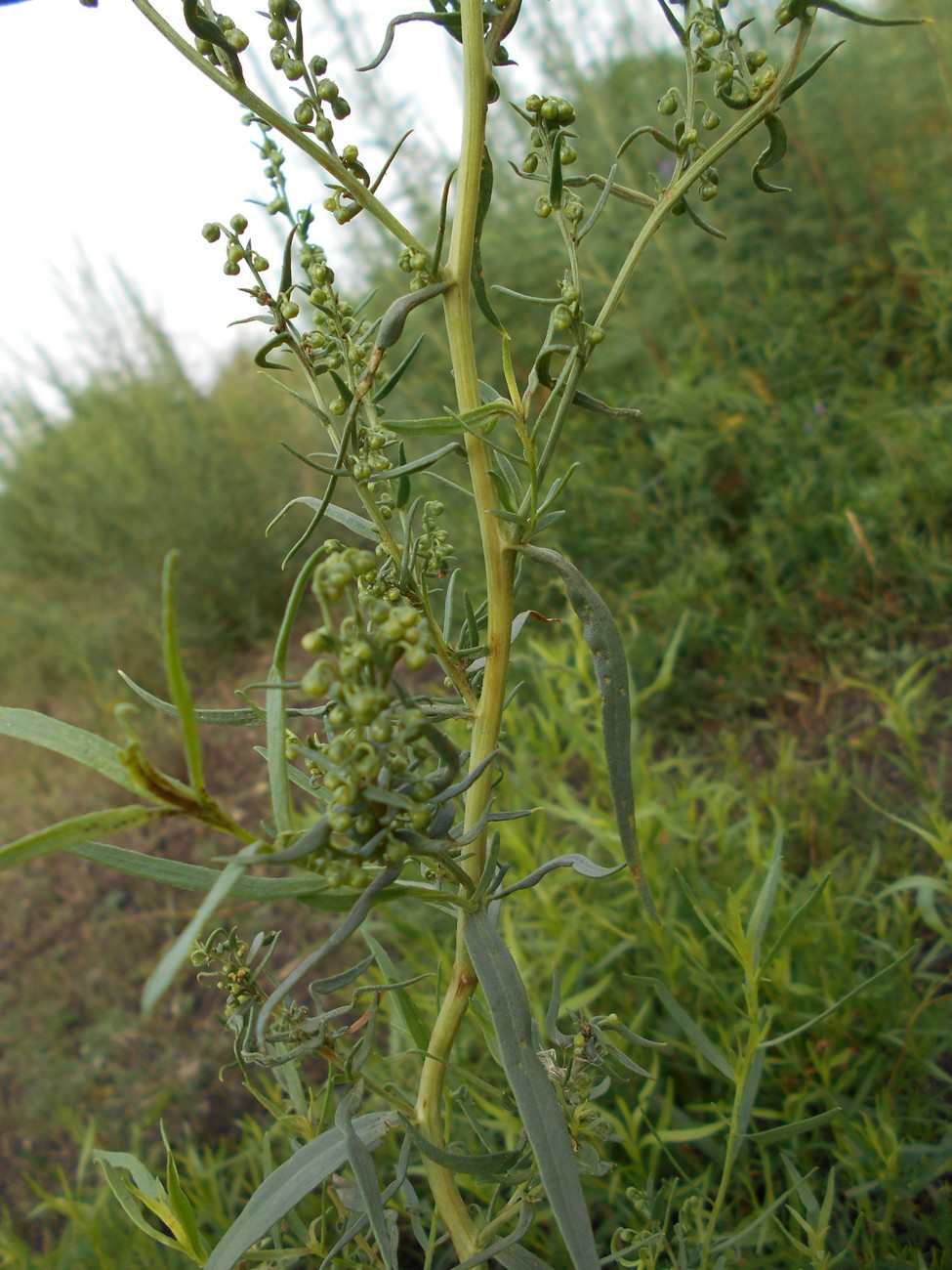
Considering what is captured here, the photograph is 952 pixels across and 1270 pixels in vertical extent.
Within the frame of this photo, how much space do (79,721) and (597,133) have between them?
9.23 feet

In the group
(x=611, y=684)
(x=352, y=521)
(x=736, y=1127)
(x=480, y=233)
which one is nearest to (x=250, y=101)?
(x=480, y=233)

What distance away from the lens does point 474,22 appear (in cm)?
48

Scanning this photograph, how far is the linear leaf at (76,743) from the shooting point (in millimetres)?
406

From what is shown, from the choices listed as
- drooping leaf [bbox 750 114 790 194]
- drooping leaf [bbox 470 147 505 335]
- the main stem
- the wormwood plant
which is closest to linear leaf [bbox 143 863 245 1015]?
the wormwood plant

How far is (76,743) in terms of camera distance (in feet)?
1.36

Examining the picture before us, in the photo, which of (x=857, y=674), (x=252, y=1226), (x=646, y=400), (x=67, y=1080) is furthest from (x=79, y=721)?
(x=252, y=1226)

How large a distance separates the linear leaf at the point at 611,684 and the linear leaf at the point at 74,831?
0.25 metres

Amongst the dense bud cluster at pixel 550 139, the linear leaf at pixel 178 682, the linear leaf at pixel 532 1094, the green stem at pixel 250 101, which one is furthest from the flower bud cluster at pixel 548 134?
the linear leaf at pixel 532 1094

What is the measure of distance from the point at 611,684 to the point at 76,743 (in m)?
0.29

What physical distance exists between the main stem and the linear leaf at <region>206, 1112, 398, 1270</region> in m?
0.08

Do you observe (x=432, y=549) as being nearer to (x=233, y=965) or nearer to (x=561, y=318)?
(x=561, y=318)

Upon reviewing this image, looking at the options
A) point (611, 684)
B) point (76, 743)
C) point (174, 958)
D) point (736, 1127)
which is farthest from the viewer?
point (736, 1127)

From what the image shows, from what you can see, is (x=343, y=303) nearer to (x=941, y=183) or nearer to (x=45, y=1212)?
(x=45, y=1212)

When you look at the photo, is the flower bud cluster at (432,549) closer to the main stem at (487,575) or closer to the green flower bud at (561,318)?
the main stem at (487,575)
